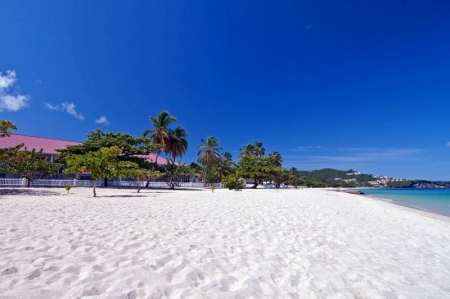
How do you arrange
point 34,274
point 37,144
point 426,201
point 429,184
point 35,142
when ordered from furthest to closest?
point 429,184
point 35,142
point 37,144
point 426,201
point 34,274

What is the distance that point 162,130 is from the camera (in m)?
34.4

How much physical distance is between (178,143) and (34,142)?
17.8 m

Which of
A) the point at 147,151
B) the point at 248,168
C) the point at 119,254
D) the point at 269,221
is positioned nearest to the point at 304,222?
the point at 269,221

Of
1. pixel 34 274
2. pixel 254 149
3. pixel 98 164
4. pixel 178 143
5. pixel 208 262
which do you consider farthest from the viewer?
pixel 254 149

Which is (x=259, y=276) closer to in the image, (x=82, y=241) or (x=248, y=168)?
(x=82, y=241)

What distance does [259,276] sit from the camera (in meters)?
3.44

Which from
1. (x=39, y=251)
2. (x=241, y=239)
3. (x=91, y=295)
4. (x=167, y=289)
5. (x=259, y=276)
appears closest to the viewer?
(x=91, y=295)

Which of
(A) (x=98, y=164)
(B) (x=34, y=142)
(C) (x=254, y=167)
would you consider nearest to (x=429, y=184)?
(C) (x=254, y=167)

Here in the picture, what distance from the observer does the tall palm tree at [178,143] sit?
117 ft

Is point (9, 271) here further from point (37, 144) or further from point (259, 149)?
point (259, 149)

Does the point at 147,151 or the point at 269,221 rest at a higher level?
the point at 147,151

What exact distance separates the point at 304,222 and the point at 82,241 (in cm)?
585

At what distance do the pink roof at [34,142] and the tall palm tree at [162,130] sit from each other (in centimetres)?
1122

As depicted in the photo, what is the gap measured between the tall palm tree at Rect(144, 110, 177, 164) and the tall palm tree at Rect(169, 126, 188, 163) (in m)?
0.88
